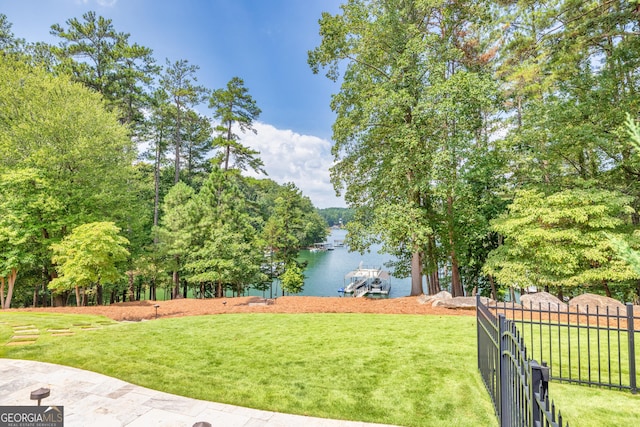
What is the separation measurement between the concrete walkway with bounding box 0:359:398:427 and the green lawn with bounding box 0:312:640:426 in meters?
0.19

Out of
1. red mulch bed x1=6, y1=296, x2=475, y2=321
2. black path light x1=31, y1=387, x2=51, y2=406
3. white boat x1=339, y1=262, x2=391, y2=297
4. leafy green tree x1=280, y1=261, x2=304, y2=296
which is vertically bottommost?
white boat x1=339, y1=262, x2=391, y2=297

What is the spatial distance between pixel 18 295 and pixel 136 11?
714 inches

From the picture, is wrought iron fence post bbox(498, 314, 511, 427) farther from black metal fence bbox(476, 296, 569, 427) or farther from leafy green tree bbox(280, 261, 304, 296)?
leafy green tree bbox(280, 261, 304, 296)

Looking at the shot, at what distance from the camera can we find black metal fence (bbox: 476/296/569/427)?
5.18ft

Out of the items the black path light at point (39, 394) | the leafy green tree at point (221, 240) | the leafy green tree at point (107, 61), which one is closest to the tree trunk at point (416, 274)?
the leafy green tree at point (221, 240)

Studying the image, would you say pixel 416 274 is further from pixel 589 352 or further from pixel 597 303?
pixel 589 352

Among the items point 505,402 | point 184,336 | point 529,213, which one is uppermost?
point 529,213

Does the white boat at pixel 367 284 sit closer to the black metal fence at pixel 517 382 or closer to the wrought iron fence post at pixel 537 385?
the black metal fence at pixel 517 382

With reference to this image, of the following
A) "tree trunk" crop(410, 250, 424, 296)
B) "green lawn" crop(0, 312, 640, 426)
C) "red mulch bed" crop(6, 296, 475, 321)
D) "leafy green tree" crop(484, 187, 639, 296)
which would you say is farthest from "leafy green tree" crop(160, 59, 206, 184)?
"leafy green tree" crop(484, 187, 639, 296)

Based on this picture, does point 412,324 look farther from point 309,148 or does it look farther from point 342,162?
point 309,148

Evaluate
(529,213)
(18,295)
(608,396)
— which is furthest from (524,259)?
(18,295)

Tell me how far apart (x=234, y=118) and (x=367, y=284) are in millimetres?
23197

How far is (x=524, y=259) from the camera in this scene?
34.5ft

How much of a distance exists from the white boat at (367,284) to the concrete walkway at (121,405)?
25.3 meters
